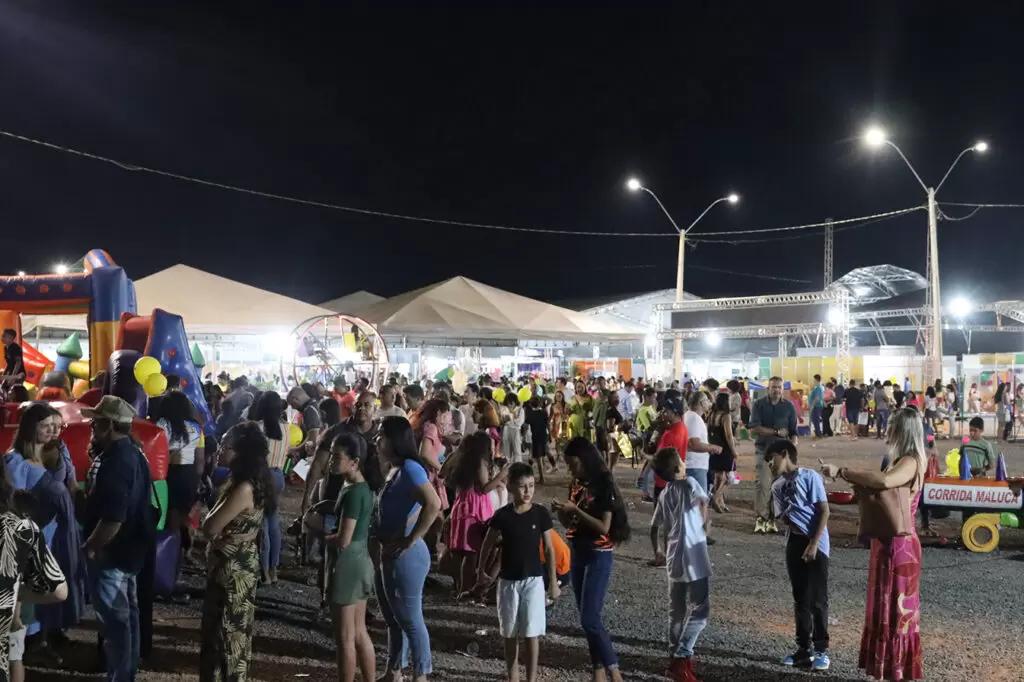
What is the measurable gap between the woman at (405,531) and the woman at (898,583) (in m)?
2.38

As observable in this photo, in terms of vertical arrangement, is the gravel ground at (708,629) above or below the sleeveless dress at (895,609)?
below

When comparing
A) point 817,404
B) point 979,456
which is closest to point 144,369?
point 979,456

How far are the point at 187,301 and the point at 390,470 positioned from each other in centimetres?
1870

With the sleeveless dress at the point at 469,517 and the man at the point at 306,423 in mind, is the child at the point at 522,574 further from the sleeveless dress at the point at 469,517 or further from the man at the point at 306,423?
the man at the point at 306,423

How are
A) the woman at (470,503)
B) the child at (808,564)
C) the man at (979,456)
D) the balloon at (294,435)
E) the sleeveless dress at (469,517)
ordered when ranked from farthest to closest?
1. the man at (979,456)
2. the balloon at (294,435)
3. the sleeveless dress at (469,517)
4. the woman at (470,503)
5. the child at (808,564)

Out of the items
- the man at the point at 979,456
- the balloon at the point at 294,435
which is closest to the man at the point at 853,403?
the man at the point at 979,456

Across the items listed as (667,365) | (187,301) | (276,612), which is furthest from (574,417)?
(667,365)

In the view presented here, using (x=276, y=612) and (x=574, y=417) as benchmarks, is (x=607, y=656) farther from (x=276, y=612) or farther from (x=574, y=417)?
(x=574, y=417)

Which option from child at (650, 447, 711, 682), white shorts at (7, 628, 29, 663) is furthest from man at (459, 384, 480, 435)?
white shorts at (7, 628, 29, 663)

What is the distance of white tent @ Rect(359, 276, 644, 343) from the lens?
88.4 ft

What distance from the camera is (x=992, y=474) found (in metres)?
9.90

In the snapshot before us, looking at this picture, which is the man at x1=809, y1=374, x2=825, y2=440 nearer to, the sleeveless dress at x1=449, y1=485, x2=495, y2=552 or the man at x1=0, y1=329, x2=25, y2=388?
the sleeveless dress at x1=449, y1=485, x2=495, y2=552

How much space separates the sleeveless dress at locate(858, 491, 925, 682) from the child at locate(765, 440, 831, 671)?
40 centimetres

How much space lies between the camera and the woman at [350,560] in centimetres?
438
